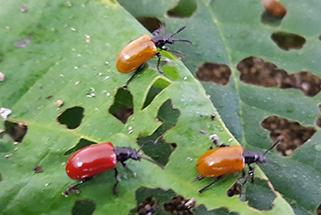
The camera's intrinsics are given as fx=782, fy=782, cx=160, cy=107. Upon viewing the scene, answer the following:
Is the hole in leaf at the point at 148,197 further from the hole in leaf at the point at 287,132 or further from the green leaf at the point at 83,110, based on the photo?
the hole in leaf at the point at 287,132

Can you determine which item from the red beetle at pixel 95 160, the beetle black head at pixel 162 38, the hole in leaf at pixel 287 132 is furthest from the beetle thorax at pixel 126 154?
the hole in leaf at pixel 287 132

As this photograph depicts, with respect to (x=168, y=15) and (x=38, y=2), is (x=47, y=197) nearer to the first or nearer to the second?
(x=38, y=2)

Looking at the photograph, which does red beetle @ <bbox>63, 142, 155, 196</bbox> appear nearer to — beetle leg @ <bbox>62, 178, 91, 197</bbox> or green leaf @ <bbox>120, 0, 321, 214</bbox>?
beetle leg @ <bbox>62, 178, 91, 197</bbox>

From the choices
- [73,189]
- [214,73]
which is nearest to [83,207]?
[73,189]

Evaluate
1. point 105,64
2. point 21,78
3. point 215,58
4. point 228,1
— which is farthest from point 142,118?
point 228,1

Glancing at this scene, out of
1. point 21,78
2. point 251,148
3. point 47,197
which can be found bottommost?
point 251,148
